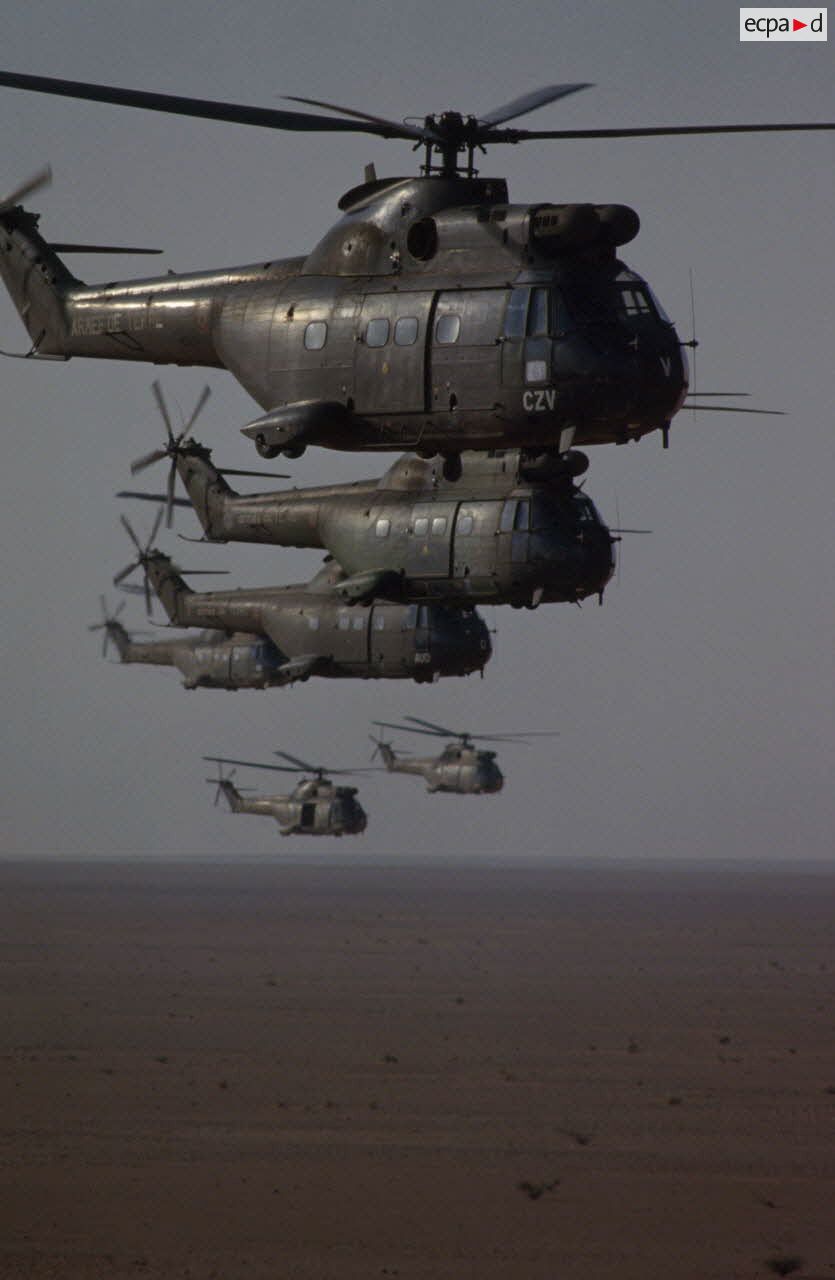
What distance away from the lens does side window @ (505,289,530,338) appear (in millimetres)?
37969

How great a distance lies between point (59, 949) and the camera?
430 feet

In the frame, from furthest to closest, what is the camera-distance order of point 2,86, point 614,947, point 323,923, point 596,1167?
point 323,923
point 614,947
point 596,1167
point 2,86

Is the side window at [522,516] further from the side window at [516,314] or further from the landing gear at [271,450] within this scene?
the side window at [516,314]

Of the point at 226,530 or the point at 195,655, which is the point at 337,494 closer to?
the point at 226,530

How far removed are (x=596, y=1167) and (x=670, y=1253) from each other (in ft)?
33.3

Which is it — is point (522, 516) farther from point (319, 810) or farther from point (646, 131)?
point (319, 810)

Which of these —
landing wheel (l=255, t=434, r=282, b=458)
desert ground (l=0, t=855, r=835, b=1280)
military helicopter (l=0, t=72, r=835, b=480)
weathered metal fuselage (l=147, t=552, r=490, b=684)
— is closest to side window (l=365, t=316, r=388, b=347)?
military helicopter (l=0, t=72, r=835, b=480)

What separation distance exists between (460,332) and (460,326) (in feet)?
0.31

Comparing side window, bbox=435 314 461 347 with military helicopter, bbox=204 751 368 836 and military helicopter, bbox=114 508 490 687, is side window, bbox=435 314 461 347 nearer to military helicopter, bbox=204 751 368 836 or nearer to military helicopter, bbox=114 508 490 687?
military helicopter, bbox=114 508 490 687

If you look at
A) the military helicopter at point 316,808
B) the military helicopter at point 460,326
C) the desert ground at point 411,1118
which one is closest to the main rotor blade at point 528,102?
the military helicopter at point 460,326

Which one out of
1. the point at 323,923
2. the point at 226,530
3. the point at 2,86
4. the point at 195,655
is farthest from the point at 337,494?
the point at 323,923

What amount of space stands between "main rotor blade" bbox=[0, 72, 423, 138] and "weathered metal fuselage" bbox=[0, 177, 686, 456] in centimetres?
329

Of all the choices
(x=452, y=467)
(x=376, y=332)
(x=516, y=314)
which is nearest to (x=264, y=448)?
(x=376, y=332)

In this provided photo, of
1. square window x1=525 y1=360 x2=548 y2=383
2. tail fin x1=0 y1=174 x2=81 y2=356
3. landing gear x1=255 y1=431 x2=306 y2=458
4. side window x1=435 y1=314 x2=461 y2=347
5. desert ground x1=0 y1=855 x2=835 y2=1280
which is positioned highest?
tail fin x1=0 y1=174 x2=81 y2=356
